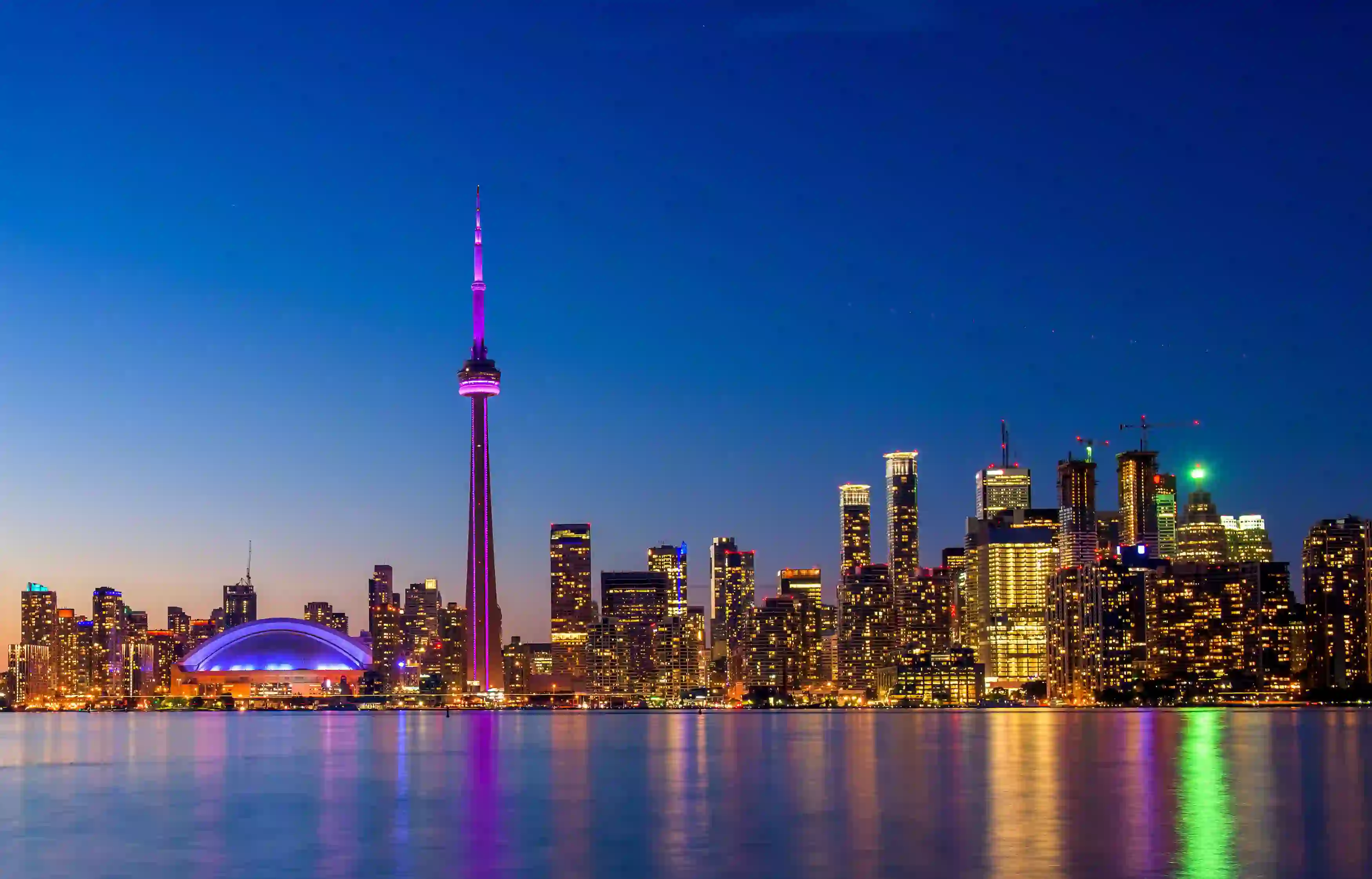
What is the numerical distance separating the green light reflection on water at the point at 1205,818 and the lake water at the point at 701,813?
0.21 meters

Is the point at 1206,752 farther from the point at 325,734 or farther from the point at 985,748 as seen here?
the point at 325,734

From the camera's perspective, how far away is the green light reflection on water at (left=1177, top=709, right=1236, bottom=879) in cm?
4869

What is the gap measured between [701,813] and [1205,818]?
65.4 feet

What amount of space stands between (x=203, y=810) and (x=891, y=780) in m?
35.4

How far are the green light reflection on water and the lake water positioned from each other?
0.69 feet

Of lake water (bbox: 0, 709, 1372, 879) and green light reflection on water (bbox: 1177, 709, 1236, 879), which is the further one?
lake water (bbox: 0, 709, 1372, 879)

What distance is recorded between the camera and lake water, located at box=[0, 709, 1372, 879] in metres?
50.2

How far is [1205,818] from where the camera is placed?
64.7 metres

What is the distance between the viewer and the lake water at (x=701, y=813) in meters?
50.2

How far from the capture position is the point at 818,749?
5148 inches

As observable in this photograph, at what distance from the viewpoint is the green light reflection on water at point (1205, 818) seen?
1917 inches

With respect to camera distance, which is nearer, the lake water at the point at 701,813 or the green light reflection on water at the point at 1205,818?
the green light reflection on water at the point at 1205,818

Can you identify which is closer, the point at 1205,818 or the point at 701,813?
the point at 1205,818

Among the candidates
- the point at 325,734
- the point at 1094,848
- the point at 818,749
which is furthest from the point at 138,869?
the point at 325,734
